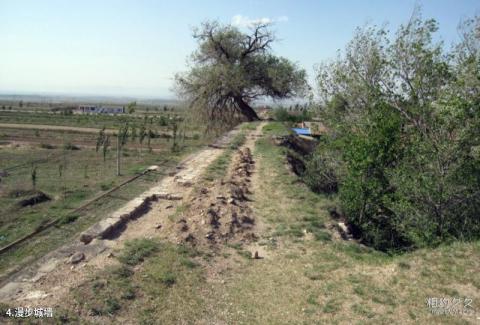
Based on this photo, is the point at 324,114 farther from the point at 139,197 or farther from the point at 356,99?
the point at 139,197

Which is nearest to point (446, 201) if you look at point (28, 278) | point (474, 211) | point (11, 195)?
point (474, 211)

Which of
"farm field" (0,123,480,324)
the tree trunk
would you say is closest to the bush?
"farm field" (0,123,480,324)

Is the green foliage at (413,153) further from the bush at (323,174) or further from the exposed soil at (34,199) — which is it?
the exposed soil at (34,199)

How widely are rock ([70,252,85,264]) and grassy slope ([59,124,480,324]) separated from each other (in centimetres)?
62

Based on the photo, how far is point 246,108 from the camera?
25578 millimetres

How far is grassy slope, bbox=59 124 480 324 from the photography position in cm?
435

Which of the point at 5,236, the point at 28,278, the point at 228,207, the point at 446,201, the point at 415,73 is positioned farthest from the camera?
the point at 415,73

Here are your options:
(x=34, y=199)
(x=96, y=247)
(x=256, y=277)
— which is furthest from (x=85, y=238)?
(x=34, y=199)

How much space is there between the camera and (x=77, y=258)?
A: 539 centimetres

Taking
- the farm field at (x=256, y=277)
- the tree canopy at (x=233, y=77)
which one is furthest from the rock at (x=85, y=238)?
the tree canopy at (x=233, y=77)

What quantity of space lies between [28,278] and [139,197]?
13.1 ft

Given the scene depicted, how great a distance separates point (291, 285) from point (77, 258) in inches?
112

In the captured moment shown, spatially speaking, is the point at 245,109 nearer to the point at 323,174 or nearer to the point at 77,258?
the point at 323,174

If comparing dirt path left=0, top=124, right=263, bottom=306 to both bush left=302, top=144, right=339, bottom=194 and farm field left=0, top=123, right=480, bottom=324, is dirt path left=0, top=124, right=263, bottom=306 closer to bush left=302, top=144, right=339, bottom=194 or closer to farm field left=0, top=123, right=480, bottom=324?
farm field left=0, top=123, right=480, bottom=324
